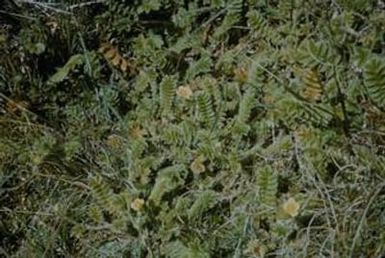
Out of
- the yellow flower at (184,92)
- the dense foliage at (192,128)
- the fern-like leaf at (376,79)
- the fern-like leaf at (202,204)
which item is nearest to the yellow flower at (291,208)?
the dense foliage at (192,128)

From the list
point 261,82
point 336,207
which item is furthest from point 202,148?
point 336,207

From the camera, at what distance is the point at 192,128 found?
9.25 ft

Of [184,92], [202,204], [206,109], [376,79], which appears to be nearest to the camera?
[376,79]

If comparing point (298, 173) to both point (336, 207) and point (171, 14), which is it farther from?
point (171, 14)

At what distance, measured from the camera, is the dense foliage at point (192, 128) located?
2504 millimetres

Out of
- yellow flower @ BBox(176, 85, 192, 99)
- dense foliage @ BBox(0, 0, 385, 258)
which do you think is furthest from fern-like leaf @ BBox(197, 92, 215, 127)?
yellow flower @ BBox(176, 85, 192, 99)

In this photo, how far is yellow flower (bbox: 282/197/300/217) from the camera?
8.07 ft

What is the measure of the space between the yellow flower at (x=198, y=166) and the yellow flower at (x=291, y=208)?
37 cm

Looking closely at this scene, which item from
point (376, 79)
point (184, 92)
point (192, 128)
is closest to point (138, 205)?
point (192, 128)

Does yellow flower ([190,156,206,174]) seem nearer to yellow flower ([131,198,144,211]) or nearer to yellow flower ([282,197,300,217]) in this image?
yellow flower ([131,198,144,211])

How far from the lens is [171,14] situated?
10.5 ft

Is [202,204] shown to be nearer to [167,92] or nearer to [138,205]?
[138,205]

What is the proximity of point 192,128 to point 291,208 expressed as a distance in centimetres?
55

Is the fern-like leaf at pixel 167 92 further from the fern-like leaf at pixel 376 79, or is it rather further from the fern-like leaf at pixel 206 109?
the fern-like leaf at pixel 376 79
